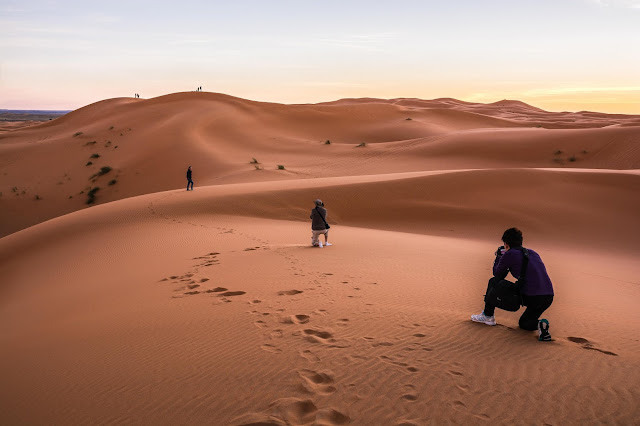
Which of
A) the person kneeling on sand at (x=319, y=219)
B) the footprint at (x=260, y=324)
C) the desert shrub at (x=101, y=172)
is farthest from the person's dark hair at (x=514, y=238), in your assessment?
the desert shrub at (x=101, y=172)

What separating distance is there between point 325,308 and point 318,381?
1948mm

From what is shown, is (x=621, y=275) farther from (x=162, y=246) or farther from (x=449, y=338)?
(x=162, y=246)

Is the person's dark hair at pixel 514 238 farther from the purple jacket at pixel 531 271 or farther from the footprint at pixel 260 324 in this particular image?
the footprint at pixel 260 324

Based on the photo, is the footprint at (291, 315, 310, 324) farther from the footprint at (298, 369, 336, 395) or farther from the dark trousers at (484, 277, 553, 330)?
the dark trousers at (484, 277, 553, 330)

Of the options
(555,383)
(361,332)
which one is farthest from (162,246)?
(555,383)

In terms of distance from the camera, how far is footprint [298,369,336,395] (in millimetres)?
4082

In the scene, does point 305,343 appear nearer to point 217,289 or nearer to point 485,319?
point 485,319

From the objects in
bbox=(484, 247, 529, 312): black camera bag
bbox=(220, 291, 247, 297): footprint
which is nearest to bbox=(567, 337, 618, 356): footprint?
bbox=(484, 247, 529, 312): black camera bag

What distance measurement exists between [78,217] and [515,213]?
612 inches

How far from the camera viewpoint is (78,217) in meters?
15.9

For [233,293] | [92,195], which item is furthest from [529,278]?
[92,195]

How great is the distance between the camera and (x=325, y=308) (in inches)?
243

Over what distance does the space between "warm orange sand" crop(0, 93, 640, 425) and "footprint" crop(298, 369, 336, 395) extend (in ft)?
0.06

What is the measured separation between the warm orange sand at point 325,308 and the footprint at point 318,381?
0.7 inches
